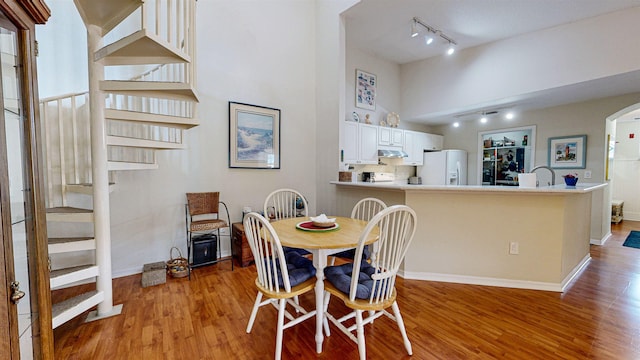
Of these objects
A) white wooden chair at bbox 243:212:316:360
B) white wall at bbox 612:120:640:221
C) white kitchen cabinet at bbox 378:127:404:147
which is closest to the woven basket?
white wooden chair at bbox 243:212:316:360

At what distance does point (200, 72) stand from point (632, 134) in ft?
28.7

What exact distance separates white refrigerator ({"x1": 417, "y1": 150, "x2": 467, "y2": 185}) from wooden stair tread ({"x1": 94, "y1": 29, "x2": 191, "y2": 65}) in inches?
194

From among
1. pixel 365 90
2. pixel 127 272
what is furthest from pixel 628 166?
pixel 127 272

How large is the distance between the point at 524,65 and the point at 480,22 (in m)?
0.93

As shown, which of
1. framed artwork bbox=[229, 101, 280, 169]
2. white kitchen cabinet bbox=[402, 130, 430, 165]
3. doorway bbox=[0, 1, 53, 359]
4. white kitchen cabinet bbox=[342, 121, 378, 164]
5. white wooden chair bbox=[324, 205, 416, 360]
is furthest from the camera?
white kitchen cabinet bbox=[402, 130, 430, 165]

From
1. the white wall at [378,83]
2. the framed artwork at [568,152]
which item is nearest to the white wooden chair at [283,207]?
the white wall at [378,83]

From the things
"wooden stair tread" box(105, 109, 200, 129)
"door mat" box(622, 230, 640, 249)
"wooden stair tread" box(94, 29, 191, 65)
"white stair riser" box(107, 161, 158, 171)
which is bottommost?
"door mat" box(622, 230, 640, 249)

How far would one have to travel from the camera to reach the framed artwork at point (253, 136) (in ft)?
11.5

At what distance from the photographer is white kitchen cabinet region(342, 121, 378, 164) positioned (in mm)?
4207

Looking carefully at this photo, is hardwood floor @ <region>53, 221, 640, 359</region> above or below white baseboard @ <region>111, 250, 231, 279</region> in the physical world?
below

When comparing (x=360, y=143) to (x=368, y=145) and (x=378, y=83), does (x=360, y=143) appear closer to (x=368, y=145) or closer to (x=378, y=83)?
(x=368, y=145)

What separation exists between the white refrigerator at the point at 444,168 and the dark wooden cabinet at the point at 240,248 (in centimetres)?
409

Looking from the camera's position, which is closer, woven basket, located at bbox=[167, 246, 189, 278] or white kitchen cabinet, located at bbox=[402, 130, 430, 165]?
woven basket, located at bbox=[167, 246, 189, 278]

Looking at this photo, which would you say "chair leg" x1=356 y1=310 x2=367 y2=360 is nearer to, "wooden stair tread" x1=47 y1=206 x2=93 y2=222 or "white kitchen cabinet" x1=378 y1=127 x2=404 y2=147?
"wooden stair tread" x1=47 y1=206 x2=93 y2=222
